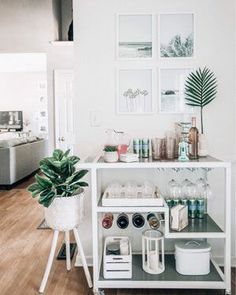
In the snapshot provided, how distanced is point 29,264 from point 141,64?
70.1 inches

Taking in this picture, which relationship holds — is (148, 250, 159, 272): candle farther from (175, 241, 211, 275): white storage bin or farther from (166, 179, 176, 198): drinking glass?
(166, 179, 176, 198): drinking glass

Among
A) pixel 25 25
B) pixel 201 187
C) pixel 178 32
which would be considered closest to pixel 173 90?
pixel 178 32

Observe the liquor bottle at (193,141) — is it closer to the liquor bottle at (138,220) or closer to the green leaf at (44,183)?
the liquor bottle at (138,220)

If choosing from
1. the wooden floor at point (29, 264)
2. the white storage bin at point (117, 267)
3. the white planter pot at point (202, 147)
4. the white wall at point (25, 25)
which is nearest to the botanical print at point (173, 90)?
the white planter pot at point (202, 147)

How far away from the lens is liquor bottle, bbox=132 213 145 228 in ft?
8.00

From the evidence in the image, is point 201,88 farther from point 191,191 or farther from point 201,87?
point 191,191

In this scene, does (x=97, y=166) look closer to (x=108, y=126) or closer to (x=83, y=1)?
(x=108, y=126)

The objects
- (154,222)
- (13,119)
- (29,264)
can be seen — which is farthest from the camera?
(13,119)

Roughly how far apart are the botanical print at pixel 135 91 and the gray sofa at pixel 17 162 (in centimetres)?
331

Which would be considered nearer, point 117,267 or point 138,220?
point 117,267

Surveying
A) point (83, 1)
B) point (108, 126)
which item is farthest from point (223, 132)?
point (83, 1)

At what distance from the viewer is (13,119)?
909 centimetres

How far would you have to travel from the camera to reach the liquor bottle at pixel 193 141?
2.19 metres

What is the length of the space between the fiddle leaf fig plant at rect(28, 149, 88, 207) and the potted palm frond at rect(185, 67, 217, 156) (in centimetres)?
95
